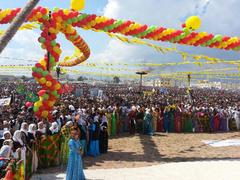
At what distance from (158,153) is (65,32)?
17.6ft

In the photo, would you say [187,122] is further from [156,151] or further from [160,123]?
[156,151]

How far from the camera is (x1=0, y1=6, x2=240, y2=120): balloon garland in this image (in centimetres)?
1252

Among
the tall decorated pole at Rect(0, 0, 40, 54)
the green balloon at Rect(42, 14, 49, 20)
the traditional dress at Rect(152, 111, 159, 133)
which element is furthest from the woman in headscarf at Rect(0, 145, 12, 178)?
the traditional dress at Rect(152, 111, 159, 133)

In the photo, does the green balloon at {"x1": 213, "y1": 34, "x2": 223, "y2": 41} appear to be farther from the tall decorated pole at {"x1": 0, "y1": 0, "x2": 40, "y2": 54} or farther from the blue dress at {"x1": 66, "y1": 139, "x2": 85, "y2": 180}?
the tall decorated pole at {"x1": 0, "y1": 0, "x2": 40, "y2": 54}

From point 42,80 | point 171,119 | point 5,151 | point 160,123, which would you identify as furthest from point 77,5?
point 171,119

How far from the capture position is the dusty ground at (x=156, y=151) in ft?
36.7

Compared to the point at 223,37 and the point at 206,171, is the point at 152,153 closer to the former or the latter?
the point at 206,171

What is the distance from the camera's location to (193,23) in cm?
1349

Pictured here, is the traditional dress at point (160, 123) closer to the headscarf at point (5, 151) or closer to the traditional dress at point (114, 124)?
the traditional dress at point (114, 124)

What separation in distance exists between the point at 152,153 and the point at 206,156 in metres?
1.78

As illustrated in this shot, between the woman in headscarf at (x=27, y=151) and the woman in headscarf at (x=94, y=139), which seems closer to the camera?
the woman in headscarf at (x=27, y=151)

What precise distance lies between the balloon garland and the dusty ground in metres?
2.53

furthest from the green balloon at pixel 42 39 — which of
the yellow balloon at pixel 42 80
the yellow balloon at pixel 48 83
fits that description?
the yellow balloon at pixel 48 83

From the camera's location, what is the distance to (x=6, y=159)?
22.8 feet
